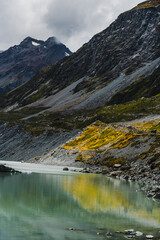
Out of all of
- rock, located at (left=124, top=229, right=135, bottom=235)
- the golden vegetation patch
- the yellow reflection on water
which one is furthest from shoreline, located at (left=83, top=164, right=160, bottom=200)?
rock, located at (left=124, top=229, right=135, bottom=235)

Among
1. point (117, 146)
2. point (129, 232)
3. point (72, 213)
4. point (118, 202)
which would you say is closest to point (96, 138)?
point (117, 146)

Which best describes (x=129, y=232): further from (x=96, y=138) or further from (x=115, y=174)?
(x=96, y=138)

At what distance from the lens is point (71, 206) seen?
134 ft

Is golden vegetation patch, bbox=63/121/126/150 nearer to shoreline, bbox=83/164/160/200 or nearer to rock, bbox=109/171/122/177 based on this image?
shoreline, bbox=83/164/160/200

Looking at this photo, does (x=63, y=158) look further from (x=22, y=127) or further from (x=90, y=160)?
(x=22, y=127)

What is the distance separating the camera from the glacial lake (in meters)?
27.4

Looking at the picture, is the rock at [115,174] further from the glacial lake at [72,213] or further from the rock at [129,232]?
the rock at [129,232]

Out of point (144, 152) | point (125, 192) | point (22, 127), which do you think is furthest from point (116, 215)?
point (22, 127)

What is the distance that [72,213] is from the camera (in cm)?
3675

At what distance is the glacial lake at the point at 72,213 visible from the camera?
27.4 meters

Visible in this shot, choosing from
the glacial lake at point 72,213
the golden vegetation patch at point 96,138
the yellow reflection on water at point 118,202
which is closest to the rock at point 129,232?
the glacial lake at point 72,213

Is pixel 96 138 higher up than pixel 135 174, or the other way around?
pixel 96 138

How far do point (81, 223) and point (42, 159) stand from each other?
110257mm

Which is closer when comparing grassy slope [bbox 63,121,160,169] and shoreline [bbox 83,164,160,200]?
shoreline [bbox 83,164,160,200]
